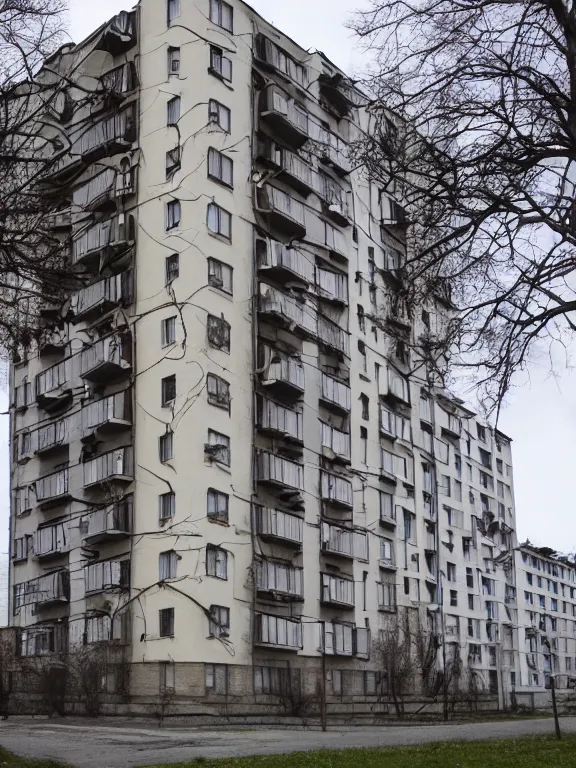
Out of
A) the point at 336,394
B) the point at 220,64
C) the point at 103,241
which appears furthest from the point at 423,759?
the point at 220,64

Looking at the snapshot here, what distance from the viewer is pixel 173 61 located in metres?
57.8

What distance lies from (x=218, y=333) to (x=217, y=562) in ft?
34.0

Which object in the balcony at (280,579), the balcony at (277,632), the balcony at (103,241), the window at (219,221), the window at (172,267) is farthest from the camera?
the balcony at (103,241)

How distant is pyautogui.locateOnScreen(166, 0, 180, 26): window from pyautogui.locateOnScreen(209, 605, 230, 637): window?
28150mm

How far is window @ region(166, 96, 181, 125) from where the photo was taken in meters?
56.7

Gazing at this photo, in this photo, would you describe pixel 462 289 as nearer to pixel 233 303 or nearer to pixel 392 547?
pixel 233 303

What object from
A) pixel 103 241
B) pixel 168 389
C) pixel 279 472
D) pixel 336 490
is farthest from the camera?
pixel 336 490

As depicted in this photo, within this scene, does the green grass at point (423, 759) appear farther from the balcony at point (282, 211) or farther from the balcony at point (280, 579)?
the balcony at point (282, 211)

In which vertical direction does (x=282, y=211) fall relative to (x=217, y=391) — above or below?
above

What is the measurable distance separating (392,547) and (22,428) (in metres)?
21.5

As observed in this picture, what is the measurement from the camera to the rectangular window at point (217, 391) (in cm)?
5300

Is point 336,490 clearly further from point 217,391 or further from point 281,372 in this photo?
point 217,391

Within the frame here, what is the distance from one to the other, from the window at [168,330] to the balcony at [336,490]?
451 inches

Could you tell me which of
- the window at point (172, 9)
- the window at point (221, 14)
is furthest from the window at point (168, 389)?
the window at point (221, 14)
